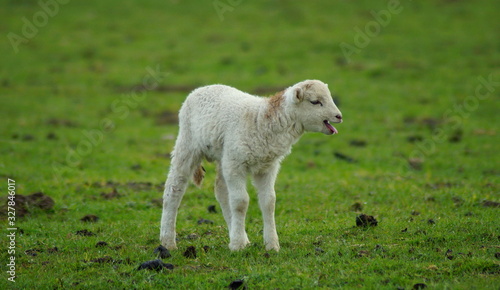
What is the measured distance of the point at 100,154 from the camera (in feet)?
66.0

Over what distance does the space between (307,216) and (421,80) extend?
66.2 feet

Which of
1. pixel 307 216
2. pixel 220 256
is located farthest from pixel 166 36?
pixel 220 256

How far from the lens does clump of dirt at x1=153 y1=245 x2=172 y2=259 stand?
9459 mm

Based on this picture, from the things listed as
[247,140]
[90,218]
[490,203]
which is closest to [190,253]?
[247,140]

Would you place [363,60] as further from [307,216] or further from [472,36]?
[307,216]

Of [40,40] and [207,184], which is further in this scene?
[40,40]

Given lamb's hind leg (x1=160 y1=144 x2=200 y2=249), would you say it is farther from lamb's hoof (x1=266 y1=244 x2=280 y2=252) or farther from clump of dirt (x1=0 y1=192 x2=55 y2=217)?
clump of dirt (x1=0 y1=192 x2=55 y2=217)
